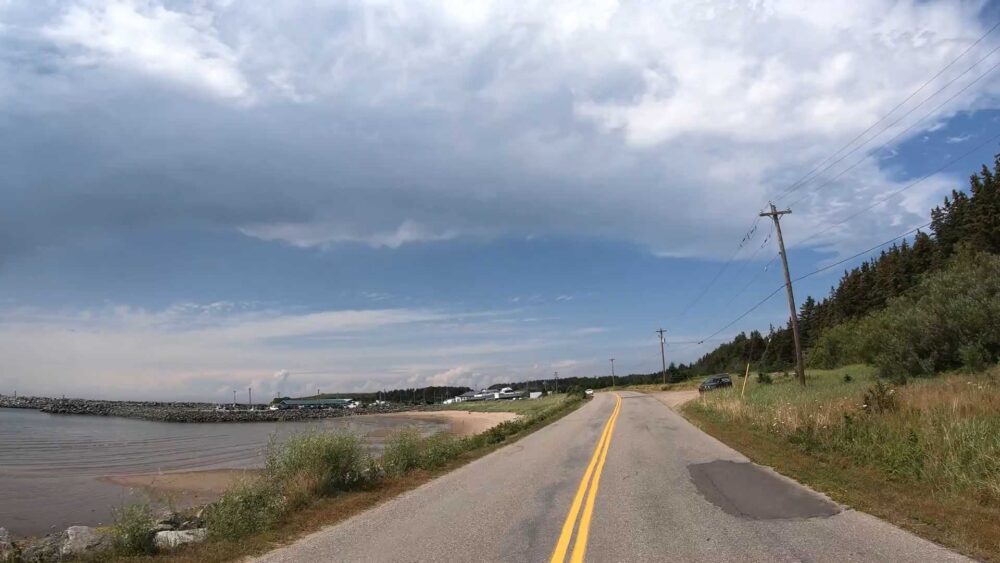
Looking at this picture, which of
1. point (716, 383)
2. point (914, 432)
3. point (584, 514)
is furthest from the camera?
point (716, 383)

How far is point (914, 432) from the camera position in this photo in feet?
38.1

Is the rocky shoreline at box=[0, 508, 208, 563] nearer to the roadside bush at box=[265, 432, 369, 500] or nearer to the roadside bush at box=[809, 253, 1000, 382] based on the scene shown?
the roadside bush at box=[265, 432, 369, 500]

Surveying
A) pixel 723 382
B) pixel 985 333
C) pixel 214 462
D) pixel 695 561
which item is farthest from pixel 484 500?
pixel 723 382

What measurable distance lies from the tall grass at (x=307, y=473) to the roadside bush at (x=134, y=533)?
85 cm

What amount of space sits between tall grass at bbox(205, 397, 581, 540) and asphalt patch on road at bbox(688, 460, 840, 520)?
6762 millimetres

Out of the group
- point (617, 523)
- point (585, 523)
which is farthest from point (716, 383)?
point (585, 523)

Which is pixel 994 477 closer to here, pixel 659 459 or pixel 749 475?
pixel 749 475

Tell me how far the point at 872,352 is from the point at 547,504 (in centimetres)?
4585

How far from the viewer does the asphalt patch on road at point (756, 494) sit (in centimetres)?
843

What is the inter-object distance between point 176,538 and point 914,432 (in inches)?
512

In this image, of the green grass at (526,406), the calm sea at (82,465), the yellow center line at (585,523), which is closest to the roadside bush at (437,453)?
the calm sea at (82,465)

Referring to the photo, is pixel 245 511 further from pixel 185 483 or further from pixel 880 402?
pixel 185 483

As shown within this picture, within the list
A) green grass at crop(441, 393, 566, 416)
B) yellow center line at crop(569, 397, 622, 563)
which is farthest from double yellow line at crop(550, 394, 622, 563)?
green grass at crop(441, 393, 566, 416)

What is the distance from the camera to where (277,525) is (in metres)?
8.95
